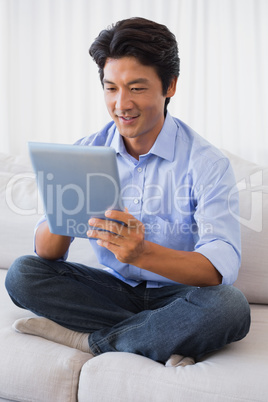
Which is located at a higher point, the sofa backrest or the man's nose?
the man's nose

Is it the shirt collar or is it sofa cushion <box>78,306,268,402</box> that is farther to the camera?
the shirt collar

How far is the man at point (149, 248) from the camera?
1.42 meters

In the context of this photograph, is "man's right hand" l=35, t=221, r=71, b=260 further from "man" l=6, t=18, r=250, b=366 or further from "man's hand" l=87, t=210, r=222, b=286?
"man's hand" l=87, t=210, r=222, b=286

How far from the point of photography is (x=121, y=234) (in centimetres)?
134

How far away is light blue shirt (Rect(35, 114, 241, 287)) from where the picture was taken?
60.6 inches

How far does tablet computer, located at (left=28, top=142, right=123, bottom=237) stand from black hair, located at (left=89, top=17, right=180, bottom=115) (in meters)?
0.43

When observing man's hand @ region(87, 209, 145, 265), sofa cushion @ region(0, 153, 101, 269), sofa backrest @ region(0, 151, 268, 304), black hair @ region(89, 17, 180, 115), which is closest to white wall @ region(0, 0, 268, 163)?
sofa backrest @ region(0, 151, 268, 304)

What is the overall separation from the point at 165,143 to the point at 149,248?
41cm

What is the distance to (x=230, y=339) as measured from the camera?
1439mm

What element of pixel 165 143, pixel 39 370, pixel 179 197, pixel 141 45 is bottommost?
pixel 39 370

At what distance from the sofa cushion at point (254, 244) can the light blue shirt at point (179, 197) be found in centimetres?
24

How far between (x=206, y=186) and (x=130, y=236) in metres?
0.34
